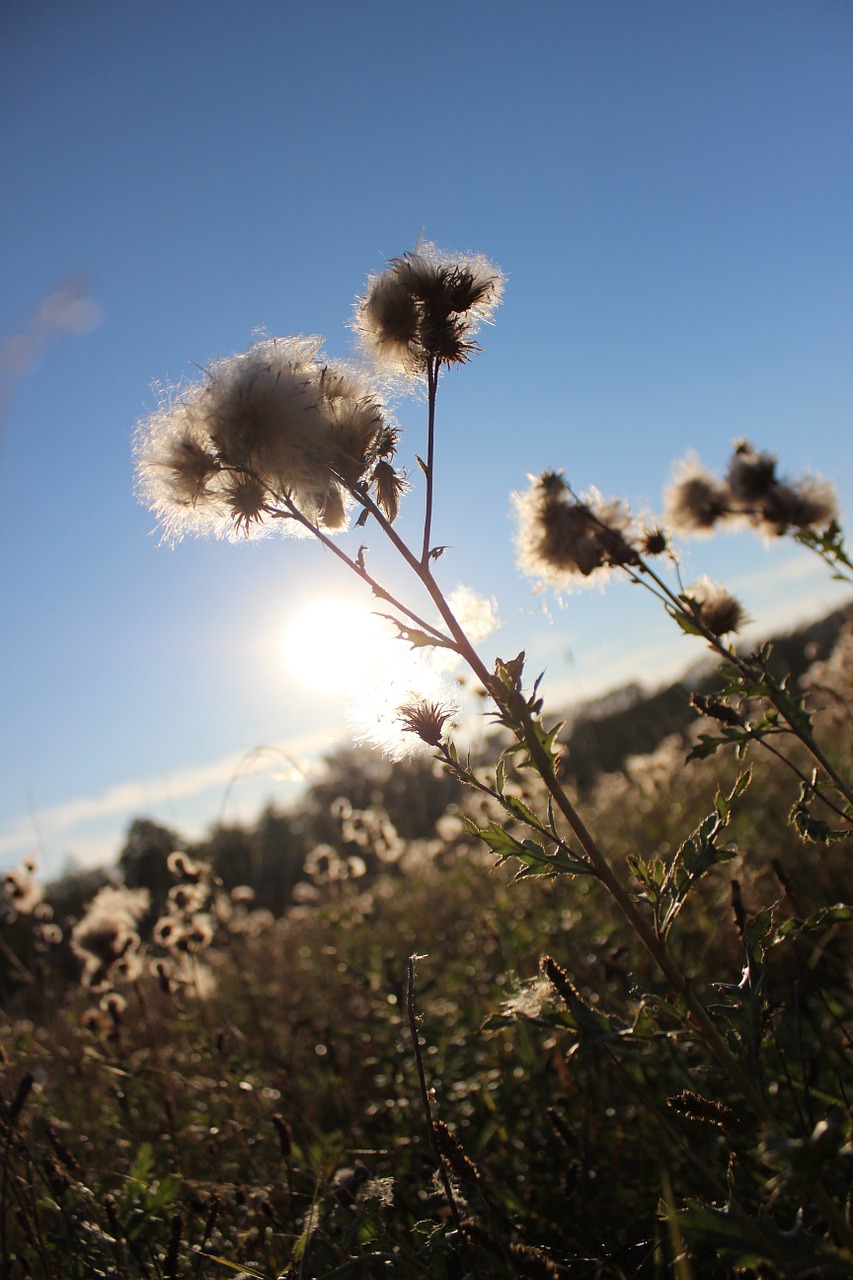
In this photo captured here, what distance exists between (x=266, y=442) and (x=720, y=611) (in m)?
1.57

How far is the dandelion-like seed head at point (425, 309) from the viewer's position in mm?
2312

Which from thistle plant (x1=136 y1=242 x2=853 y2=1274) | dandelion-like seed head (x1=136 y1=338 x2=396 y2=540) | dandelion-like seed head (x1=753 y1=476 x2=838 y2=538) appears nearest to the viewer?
thistle plant (x1=136 y1=242 x2=853 y2=1274)

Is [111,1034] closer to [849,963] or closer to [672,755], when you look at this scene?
[849,963]

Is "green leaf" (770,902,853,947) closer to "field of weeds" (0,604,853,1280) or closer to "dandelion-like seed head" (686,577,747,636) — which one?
"field of weeds" (0,604,853,1280)

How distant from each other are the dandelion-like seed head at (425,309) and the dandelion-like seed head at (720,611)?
1.12 metres

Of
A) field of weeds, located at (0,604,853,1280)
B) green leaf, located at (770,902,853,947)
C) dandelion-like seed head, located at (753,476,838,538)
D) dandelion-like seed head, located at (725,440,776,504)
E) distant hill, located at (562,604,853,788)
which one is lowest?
distant hill, located at (562,604,853,788)

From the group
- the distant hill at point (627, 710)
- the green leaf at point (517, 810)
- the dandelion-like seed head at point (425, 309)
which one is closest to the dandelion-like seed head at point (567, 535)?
the dandelion-like seed head at point (425, 309)

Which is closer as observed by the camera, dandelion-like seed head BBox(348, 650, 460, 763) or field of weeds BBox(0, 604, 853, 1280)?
field of weeds BBox(0, 604, 853, 1280)

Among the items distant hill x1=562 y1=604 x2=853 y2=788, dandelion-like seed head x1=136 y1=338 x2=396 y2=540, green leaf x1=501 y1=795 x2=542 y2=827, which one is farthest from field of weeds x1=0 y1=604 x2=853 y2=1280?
distant hill x1=562 y1=604 x2=853 y2=788

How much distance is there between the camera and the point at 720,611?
250cm

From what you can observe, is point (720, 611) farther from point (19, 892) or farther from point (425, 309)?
point (19, 892)

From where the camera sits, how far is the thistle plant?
1.56 metres

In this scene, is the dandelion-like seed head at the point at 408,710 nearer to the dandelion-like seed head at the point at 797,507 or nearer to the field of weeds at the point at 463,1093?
the field of weeds at the point at 463,1093

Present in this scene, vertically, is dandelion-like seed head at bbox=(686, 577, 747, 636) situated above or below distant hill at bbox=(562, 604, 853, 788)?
above
